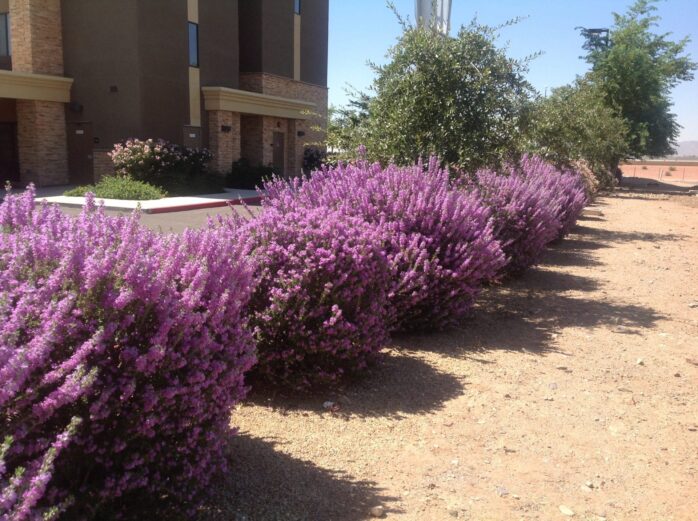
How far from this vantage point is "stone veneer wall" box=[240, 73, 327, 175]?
93.7 feet

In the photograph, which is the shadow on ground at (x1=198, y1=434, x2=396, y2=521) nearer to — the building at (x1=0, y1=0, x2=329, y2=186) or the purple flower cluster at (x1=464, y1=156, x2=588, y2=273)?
the purple flower cluster at (x1=464, y1=156, x2=588, y2=273)

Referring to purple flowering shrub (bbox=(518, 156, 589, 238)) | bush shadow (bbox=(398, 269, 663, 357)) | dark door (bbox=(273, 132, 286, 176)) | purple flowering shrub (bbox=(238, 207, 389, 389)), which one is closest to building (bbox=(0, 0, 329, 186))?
dark door (bbox=(273, 132, 286, 176))

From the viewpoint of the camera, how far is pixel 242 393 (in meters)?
3.09

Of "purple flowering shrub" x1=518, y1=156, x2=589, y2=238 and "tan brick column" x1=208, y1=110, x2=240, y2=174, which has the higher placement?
"tan brick column" x1=208, y1=110, x2=240, y2=174

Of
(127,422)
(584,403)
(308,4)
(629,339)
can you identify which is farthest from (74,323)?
(308,4)

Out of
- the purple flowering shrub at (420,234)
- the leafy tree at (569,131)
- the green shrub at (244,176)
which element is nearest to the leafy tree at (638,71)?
the leafy tree at (569,131)

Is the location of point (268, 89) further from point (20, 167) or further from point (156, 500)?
point (156, 500)

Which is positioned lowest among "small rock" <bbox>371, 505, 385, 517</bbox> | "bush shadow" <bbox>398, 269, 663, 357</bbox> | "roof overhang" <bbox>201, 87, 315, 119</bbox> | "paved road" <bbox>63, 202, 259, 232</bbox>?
"bush shadow" <bbox>398, 269, 663, 357</bbox>

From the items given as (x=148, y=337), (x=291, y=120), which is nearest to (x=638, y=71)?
(x=291, y=120)

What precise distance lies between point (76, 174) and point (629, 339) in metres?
22.2

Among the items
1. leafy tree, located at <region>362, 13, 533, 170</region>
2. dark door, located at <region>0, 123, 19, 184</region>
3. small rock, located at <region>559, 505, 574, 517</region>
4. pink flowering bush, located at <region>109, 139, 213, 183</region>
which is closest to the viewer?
small rock, located at <region>559, 505, 574, 517</region>

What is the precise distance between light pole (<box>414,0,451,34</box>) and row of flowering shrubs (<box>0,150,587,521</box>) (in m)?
5.72

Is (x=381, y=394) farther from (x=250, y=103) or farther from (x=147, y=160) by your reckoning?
(x=250, y=103)

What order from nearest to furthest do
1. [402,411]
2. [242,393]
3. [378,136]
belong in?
[242,393] < [402,411] < [378,136]
